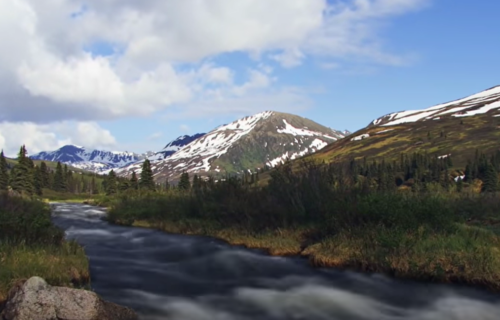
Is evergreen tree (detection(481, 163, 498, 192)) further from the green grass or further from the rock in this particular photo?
the rock

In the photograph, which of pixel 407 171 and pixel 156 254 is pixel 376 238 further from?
pixel 407 171

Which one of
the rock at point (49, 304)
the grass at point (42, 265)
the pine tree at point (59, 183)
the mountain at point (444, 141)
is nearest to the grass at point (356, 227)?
the grass at point (42, 265)

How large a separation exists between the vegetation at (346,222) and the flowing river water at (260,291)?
1.21 metres

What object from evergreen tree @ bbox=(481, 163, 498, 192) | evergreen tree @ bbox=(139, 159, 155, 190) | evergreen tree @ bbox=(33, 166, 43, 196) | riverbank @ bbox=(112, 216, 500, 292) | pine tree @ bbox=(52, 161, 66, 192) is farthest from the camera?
pine tree @ bbox=(52, 161, 66, 192)

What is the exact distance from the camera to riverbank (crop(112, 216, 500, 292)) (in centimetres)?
1995

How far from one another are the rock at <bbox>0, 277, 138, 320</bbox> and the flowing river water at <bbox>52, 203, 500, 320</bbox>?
8.08 feet

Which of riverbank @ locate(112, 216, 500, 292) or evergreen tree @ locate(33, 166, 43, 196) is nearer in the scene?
riverbank @ locate(112, 216, 500, 292)

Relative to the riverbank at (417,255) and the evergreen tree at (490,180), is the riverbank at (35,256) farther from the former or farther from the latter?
the evergreen tree at (490,180)

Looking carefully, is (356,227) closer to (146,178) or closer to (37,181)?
(146,178)

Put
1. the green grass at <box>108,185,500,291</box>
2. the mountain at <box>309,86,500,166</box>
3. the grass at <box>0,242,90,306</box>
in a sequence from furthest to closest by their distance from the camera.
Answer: the mountain at <box>309,86,500,166</box> < the green grass at <box>108,185,500,291</box> < the grass at <box>0,242,90,306</box>

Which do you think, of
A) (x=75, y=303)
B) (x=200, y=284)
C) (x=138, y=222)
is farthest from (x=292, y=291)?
(x=138, y=222)

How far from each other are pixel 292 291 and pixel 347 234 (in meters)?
6.63

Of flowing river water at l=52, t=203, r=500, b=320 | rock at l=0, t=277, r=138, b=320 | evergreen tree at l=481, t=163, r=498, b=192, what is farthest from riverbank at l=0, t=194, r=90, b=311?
evergreen tree at l=481, t=163, r=498, b=192

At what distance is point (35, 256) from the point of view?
18.3 m
